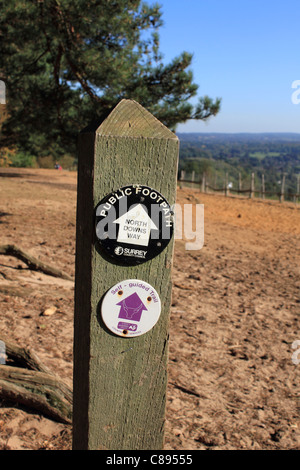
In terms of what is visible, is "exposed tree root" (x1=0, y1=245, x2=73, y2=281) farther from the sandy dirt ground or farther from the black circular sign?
the black circular sign

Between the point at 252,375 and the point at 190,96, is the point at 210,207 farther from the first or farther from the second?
the point at 252,375

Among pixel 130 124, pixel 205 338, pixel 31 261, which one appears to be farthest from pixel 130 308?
pixel 31 261

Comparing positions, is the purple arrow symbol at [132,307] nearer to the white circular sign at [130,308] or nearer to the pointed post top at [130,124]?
the white circular sign at [130,308]

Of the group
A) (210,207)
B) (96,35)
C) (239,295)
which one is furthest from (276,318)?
(210,207)

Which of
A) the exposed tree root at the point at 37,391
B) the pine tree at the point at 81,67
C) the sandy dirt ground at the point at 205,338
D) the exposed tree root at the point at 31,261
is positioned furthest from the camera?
the pine tree at the point at 81,67

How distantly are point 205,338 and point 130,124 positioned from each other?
3289 millimetres

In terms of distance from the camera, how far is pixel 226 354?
12.8ft

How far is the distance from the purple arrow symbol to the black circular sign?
0.11 meters

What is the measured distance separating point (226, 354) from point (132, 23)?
17.6ft

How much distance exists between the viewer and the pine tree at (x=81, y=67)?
6.00 metres

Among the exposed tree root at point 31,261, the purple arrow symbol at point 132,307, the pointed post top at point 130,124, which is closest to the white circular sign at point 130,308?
the purple arrow symbol at point 132,307

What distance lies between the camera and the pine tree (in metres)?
6.00

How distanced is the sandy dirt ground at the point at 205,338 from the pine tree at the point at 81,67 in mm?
2033

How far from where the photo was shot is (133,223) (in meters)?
1.18
